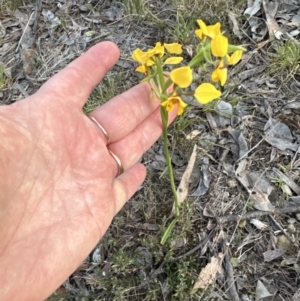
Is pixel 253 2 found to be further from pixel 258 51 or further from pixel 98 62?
pixel 98 62

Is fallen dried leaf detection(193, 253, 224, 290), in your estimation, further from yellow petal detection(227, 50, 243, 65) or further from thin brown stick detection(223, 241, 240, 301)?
yellow petal detection(227, 50, 243, 65)

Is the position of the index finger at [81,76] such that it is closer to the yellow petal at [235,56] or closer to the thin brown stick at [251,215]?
the yellow petal at [235,56]

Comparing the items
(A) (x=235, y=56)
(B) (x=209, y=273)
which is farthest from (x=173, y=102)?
(B) (x=209, y=273)

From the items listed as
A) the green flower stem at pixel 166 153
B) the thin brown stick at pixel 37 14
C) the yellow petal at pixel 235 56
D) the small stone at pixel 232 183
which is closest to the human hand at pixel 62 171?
the green flower stem at pixel 166 153

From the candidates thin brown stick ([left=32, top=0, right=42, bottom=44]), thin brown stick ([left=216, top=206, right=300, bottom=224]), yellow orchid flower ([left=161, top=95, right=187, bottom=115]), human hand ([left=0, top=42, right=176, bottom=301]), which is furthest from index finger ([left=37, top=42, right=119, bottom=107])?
thin brown stick ([left=32, top=0, right=42, bottom=44])

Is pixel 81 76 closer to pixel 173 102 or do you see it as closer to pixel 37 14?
pixel 173 102

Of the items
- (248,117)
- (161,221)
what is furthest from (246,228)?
(248,117)
